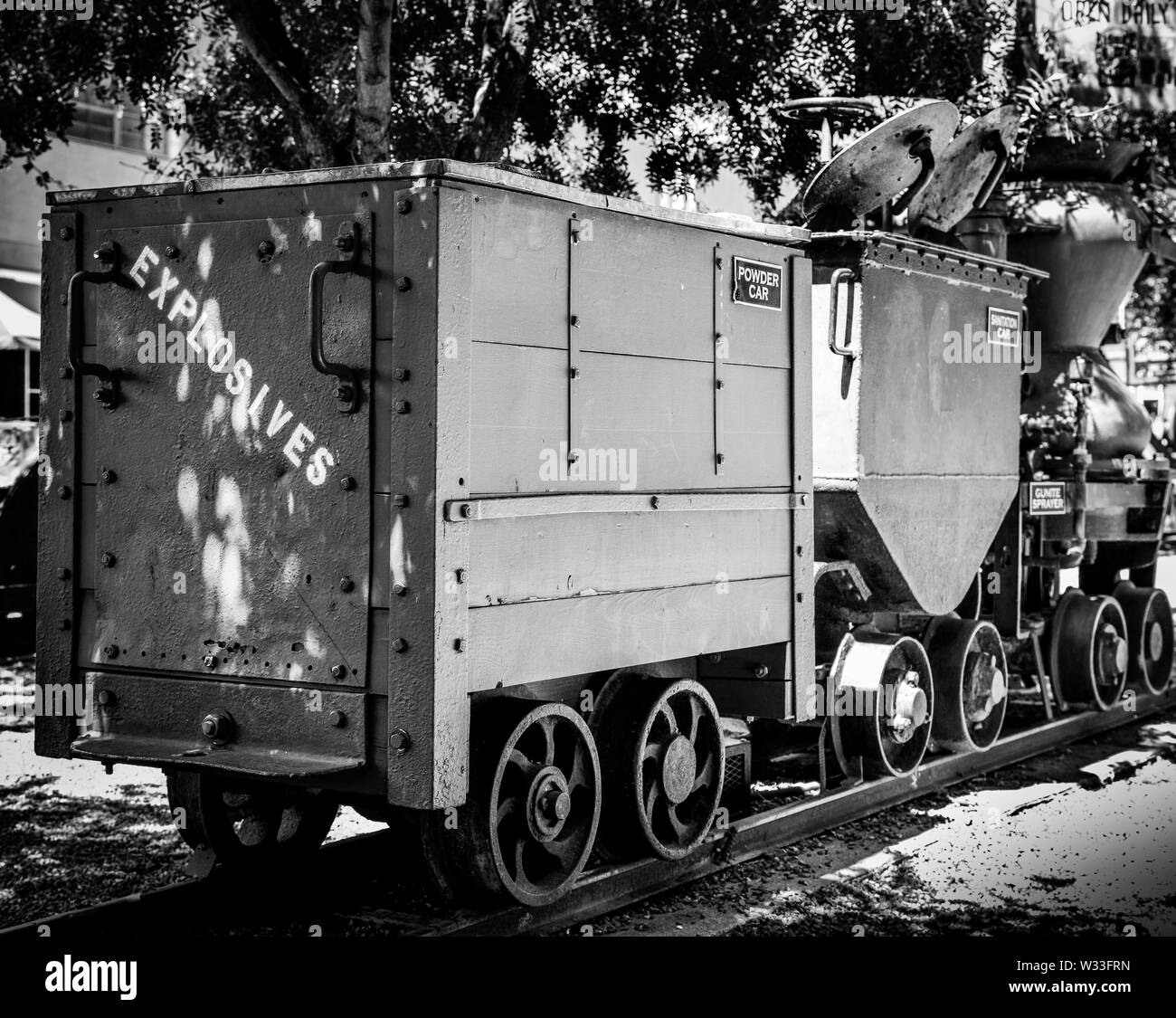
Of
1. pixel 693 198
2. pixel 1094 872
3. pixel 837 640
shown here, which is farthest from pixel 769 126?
pixel 1094 872

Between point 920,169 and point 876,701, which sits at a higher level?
point 920,169

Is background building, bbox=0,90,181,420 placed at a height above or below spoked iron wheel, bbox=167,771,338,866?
above

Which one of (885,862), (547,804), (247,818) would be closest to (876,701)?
(885,862)

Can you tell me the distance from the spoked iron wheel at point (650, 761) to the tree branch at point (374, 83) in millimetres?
4220

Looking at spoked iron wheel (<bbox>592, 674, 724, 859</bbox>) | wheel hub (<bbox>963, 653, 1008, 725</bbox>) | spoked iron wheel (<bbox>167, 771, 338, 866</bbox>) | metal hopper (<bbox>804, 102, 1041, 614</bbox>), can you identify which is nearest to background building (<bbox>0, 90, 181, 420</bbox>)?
metal hopper (<bbox>804, 102, 1041, 614</bbox>)

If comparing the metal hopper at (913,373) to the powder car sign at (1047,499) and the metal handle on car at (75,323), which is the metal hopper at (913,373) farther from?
the metal handle on car at (75,323)

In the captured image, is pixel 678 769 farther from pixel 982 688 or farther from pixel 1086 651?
pixel 1086 651

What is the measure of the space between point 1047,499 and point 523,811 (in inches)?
228

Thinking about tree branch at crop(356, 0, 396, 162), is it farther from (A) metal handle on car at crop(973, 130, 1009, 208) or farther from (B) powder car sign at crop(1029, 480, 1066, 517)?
(B) powder car sign at crop(1029, 480, 1066, 517)

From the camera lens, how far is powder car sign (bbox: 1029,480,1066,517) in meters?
10.1

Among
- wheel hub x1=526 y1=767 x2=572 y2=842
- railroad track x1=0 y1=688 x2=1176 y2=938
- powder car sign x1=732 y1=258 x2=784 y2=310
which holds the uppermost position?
powder car sign x1=732 y1=258 x2=784 y2=310

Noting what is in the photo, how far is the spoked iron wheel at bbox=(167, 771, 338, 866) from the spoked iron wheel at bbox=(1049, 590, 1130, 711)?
6.26 meters

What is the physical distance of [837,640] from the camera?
8.65 meters

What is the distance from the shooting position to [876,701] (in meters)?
8.21
